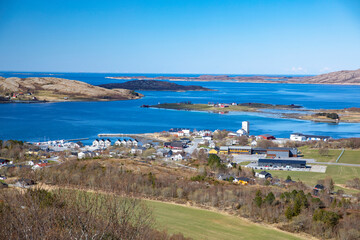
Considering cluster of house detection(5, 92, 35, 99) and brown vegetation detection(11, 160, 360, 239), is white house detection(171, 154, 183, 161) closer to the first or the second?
brown vegetation detection(11, 160, 360, 239)

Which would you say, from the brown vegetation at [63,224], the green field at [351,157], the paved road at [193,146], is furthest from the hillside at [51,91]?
the brown vegetation at [63,224]

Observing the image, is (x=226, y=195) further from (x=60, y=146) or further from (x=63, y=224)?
(x=60, y=146)

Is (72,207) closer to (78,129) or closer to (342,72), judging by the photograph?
(78,129)

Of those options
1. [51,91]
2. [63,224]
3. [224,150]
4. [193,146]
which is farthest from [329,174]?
[51,91]

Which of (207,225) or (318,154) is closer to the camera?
(207,225)

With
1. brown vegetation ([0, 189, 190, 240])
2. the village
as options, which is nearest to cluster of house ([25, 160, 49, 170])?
the village

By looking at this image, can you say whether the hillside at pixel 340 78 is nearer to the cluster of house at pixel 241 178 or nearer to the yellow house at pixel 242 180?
the cluster of house at pixel 241 178
